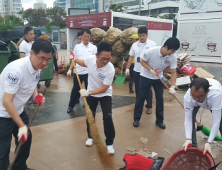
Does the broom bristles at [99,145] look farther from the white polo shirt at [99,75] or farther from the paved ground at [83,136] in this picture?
the white polo shirt at [99,75]

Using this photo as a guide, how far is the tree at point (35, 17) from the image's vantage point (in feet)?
131

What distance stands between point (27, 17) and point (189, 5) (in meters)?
33.9

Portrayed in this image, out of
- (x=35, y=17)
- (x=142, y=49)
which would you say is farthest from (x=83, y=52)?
(x=35, y=17)

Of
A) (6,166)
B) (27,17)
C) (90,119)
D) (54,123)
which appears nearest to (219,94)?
(90,119)

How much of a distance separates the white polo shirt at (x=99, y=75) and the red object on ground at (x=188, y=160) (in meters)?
1.18

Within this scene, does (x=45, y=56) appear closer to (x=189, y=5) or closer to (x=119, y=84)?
(x=119, y=84)

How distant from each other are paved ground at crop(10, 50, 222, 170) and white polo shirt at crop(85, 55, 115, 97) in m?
0.89

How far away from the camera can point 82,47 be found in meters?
4.66

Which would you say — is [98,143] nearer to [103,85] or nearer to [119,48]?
[103,85]

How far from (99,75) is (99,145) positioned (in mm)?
924

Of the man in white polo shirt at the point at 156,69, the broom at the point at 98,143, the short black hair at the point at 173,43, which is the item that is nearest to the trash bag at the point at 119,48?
the man in white polo shirt at the point at 156,69

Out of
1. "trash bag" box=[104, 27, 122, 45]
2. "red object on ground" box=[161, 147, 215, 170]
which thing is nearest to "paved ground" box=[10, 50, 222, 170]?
"red object on ground" box=[161, 147, 215, 170]

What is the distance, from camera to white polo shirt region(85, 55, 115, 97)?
2.94 metres

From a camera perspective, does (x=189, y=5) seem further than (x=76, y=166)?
Yes
